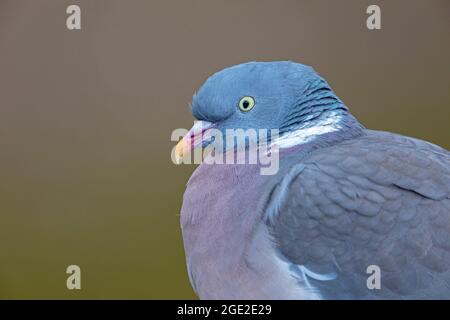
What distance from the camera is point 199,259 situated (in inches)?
104

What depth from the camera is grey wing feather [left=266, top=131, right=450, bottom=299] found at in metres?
2.42

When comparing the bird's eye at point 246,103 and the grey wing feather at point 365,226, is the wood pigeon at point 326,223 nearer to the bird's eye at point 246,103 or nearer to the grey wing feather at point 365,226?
the grey wing feather at point 365,226

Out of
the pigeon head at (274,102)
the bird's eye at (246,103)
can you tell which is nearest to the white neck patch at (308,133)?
the pigeon head at (274,102)

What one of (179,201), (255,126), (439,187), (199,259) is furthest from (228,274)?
(179,201)

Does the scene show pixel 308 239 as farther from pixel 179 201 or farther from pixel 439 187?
pixel 179 201

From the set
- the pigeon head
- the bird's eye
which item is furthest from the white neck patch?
the bird's eye

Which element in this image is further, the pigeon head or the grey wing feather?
the pigeon head

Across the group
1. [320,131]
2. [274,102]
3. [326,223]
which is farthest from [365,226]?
[274,102]

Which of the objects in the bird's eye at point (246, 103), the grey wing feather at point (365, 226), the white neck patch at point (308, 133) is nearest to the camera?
the grey wing feather at point (365, 226)

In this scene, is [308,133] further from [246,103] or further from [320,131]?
[246,103]

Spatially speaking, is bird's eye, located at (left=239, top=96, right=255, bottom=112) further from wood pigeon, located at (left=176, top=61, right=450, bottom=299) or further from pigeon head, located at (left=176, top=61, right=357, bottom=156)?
wood pigeon, located at (left=176, top=61, right=450, bottom=299)

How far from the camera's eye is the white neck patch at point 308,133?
8.82 ft

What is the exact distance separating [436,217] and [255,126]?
28.9 inches

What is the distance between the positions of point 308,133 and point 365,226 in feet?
1.42
